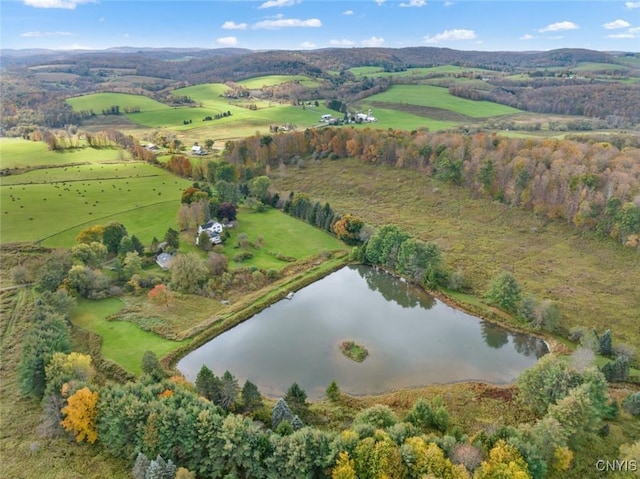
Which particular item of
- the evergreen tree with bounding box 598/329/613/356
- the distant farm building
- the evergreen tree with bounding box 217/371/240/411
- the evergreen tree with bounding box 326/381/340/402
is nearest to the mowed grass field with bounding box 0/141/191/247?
the distant farm building

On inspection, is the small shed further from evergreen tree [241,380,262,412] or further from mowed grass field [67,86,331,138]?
mowed grass field [67,86,331,138]

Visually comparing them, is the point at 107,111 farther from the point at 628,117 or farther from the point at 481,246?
the point at 628,117

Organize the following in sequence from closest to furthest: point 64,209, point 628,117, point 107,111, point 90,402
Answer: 1. point 90,402
2. point 64,209
3. point 628,117
4. point 107,111

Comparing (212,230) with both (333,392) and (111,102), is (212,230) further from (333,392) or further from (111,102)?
(111,102)

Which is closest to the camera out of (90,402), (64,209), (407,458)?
(407,458)

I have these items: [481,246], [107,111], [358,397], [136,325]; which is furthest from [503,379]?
[107,111]

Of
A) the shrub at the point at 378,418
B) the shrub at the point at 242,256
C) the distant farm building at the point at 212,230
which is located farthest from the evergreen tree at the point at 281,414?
the distant farm building at the point at 212,230
